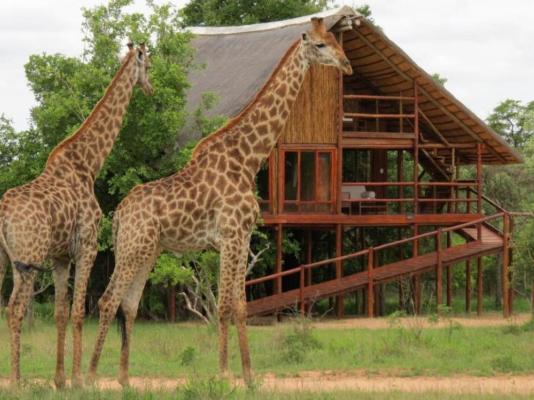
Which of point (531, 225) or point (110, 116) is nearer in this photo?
point (110, 116)

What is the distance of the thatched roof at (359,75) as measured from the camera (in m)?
26.6

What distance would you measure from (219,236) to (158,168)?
12433 mm

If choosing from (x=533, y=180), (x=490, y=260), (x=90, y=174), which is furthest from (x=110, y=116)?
(x=533, y=180)

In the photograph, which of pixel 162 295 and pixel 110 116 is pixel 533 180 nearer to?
pixel 162 295

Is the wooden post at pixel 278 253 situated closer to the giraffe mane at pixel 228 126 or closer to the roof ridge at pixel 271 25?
the roof ridge at pixel 271 25

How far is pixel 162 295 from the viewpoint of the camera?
26969 mm

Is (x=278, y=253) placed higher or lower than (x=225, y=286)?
higher

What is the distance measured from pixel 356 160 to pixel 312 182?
17.4 feet

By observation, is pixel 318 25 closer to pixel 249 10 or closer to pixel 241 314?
pixel 241 314

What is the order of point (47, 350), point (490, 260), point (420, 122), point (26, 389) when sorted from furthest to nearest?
point (490, 260), point (420, 122), point (47, 350), point (26, 389)

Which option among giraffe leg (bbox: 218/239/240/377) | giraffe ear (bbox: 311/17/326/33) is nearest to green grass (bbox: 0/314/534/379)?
giraffe leg (bbox: 218/239/240/377)

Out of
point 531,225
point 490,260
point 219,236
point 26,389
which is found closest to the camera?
point 26,389

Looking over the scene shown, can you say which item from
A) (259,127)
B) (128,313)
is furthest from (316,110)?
(128,313)

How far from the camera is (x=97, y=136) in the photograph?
12625 mm
